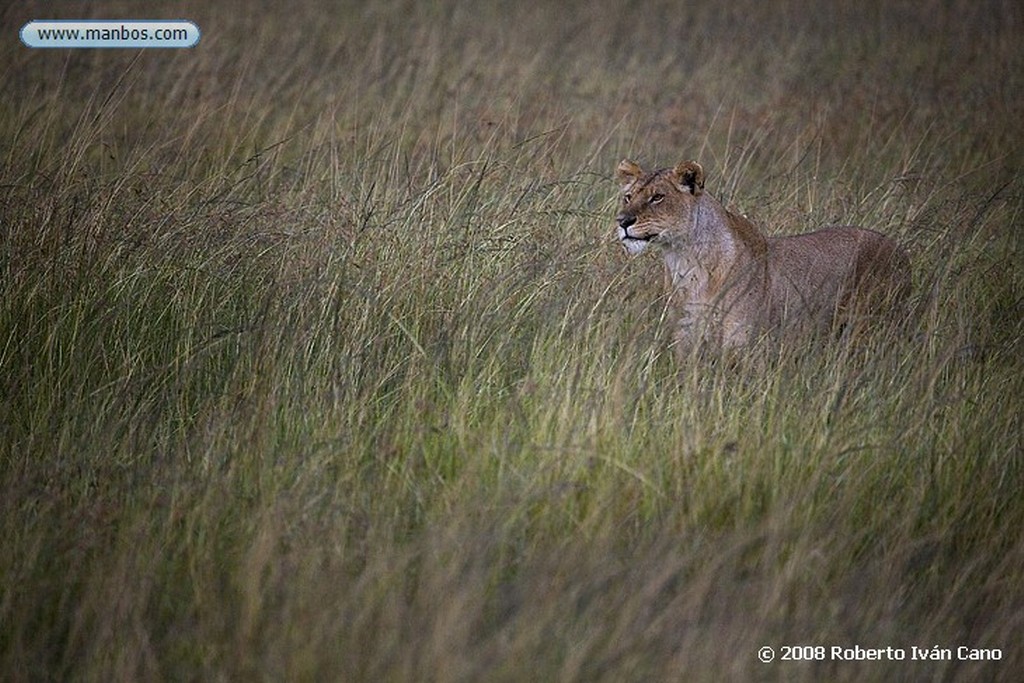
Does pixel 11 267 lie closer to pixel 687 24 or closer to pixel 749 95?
pixel 749 95

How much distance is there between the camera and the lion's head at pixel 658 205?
18.8ft

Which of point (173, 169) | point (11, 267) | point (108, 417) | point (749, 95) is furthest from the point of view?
point (749, 95)

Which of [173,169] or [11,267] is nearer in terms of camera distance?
[11,267]

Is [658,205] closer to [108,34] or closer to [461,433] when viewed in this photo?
[461,433]

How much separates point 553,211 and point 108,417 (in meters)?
2.52

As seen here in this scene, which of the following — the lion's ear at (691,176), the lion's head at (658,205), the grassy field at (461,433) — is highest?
the lion's ear at (691,176)

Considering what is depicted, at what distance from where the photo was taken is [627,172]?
20.0 feet

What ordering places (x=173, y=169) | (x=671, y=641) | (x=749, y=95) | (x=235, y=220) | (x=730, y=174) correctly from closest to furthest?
(x=671, y=641) < (x=235, y=220) < (x=173, y=169) < (x=730, y=174) < (x=749, y=95)

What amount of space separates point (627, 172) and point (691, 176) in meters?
0.35

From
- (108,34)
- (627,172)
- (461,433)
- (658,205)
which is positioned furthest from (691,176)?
(108,34)

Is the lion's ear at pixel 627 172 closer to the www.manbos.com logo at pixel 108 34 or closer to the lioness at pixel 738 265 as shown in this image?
the lioness at pixel 738 265

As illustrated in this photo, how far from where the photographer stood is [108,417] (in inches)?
190

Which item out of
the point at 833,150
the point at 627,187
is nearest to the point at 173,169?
the point at 627,187

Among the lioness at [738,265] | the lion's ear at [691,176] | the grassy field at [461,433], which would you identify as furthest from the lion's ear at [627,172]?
the grassy field at [461,433]
